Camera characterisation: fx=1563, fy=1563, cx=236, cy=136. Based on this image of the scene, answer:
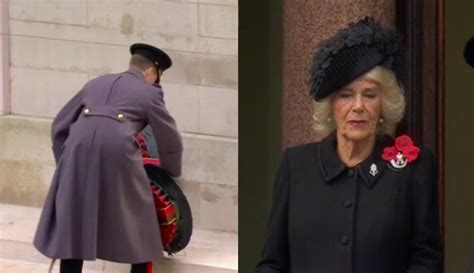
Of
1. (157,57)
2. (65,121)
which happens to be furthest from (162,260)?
(157,57)

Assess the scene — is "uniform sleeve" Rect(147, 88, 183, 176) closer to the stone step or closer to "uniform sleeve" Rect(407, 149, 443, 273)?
the stone step

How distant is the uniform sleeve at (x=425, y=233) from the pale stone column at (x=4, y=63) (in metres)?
7.58

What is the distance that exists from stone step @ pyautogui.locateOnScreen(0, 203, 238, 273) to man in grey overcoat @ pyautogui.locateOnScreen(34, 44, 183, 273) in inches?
17.3

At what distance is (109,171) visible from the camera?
343 inches

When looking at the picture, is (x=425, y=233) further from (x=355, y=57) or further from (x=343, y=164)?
(x=355, y=57)

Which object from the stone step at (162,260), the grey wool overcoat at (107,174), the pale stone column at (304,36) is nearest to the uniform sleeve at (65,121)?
the grey wool overcoat at (107,174)

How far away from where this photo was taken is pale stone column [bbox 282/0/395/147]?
13.8 feet

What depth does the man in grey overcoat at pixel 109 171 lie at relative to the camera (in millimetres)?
8648

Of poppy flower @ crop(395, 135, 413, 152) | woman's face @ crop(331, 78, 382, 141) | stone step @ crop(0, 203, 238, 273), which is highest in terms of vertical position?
woman's face @ crop(331, 78, 382, 141)

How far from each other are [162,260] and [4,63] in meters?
2.50

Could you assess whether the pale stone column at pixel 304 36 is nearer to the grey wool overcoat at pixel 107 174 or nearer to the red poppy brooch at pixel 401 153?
the red poppy brooch at pixel 401 153

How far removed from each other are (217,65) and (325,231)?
20.7ft
